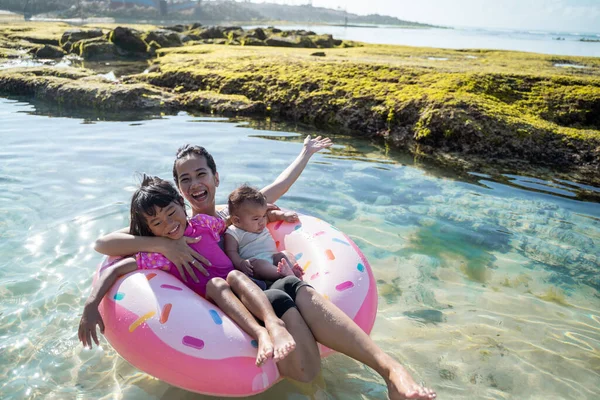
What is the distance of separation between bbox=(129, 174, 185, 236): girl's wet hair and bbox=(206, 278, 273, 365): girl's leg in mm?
545

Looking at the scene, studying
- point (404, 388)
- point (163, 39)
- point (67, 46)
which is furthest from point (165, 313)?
point (67, 46)

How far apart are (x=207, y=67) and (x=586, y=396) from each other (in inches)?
412

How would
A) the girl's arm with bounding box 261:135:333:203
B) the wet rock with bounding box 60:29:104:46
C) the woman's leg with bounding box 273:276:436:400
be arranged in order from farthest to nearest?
1. the wet rock with bounding box 60:29:104:46
2. the girl's arm with bounding box 261:135:333:203
3. the woman's leg with bounding box 273:276:436:400

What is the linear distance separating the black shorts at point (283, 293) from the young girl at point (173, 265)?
0.06m

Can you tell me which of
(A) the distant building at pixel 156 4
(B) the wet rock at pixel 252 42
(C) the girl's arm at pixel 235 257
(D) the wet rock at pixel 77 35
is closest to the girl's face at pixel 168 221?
(C) the girl's arm at pixel 235 257

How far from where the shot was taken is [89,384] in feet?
9.52

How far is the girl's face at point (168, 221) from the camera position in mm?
2869

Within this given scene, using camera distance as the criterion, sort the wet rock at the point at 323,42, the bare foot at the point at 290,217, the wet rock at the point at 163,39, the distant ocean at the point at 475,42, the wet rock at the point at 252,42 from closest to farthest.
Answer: the bare foot at the point at 290,217, the wet rock at the point at 163,39, the wet rock at the point at 252,42, the wet rock at the point at 323,42, the distant ocean at the point at 475,42

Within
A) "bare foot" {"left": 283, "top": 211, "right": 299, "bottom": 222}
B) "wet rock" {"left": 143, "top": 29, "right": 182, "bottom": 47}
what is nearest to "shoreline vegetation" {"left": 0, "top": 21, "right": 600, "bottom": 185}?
"bare foot" {"left": 283, "top": 211, "right": 299, "bottom": 222}

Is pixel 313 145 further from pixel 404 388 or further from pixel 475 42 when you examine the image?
pixel 475 42

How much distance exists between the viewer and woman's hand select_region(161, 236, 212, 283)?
2.86 m

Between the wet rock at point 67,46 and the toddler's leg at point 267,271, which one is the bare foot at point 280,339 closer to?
the toddler's leg at point 267,271

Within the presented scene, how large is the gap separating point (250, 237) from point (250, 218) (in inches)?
5.6

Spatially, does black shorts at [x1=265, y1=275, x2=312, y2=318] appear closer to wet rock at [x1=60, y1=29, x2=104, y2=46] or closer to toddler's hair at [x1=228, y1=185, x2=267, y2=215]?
toddler's hair at [x1=228, y1=185, x2=267, y2=215]
